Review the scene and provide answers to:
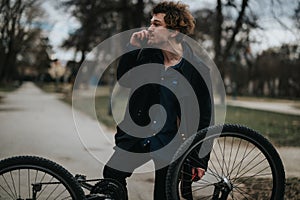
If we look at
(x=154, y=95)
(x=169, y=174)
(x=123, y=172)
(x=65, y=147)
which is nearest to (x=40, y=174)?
(x=123, y=172)

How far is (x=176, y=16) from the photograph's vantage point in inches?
119

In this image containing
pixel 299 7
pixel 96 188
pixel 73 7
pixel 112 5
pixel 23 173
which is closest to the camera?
pixel 23 173

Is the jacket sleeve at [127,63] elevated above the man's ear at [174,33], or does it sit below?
below

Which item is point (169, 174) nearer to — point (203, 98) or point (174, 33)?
point (203, 98)

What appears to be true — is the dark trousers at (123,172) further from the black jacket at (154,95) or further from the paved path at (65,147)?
the paved path at (65,147)

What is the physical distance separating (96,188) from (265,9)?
16.4 m

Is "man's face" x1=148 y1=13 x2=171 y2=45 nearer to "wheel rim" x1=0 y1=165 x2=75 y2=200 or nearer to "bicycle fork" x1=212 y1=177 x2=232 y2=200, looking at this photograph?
"bicycle fork" x1=212 y1=177 x2=232 y2=200

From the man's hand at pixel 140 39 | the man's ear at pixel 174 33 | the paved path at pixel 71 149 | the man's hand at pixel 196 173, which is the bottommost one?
the paved path at pixel 71 149

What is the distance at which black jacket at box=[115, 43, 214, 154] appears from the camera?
2969 mm

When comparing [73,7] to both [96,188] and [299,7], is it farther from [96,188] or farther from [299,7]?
[96,188]

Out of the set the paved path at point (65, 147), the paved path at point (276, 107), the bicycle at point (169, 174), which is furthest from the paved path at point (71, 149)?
the paved path at point (276, 107)

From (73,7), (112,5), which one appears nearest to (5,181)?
(73,7)

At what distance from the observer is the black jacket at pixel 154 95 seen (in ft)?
9.74

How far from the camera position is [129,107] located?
123 inches
